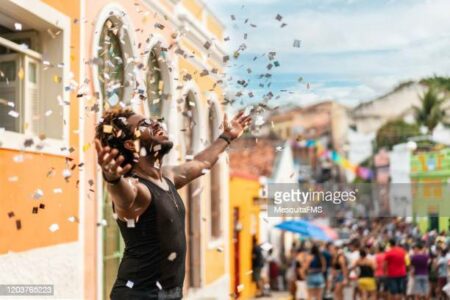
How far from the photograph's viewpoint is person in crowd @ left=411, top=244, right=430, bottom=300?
9.33m

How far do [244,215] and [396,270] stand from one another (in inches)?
146

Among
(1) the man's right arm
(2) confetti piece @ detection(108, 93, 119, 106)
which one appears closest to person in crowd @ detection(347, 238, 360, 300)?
(2) confetti piece @ detection(108, 93, 119, 106)

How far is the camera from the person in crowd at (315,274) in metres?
9.44

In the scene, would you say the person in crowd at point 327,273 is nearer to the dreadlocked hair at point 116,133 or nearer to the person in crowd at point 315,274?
the person in crowd at point 315,274

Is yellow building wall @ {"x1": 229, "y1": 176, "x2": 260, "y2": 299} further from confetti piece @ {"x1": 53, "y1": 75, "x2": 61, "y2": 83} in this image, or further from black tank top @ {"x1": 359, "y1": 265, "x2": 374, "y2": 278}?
confetti piece @ {"x1": 53, "y1": 75, "x2": 61, "y2": 83}

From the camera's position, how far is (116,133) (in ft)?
8.94

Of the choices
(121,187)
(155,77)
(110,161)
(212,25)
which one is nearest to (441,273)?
(212,25)

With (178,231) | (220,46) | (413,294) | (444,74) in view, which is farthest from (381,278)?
(178,231)

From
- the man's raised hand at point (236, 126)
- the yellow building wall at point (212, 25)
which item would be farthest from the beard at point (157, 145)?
the yellow building wall at point (212, 25)

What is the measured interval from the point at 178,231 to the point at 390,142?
36.9ft

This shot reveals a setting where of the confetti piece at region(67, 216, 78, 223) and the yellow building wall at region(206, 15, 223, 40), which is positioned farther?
the yellow building wall at region(206, 15, 223, 40)

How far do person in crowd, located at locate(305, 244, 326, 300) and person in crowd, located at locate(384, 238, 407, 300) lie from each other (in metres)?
0.83

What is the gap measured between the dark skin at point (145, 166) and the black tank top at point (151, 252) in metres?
0.06

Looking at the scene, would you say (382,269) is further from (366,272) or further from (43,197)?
(43,197)
